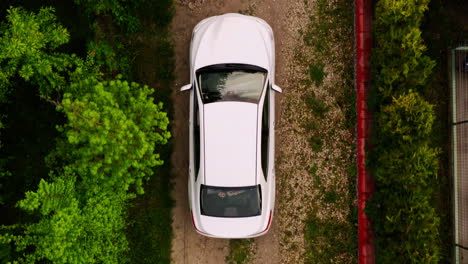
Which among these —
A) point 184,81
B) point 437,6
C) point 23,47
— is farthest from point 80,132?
point 437,6

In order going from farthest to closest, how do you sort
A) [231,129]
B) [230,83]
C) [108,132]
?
1. [230,83]
2. [231,129]
3. [108,132]

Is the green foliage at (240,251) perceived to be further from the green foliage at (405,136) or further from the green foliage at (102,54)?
the green foliage at (102,54)

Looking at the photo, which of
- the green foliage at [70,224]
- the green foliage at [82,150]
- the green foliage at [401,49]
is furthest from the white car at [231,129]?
the green foliage at [401,49]

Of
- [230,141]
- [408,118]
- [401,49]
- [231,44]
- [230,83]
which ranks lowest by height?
[230,141]

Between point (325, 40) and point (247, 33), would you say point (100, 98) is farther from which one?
point (325, 40)

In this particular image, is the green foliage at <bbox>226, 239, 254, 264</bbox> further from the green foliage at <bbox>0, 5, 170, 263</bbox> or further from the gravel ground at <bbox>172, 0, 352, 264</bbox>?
the green foliage at <bbox>0, 5, 170, 263</bbox>

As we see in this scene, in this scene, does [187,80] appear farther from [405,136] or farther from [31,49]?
[405,136]

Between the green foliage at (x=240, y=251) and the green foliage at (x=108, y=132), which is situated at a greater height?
the green foliage at (x=108, y=132)

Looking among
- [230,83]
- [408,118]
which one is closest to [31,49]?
[230,83]
